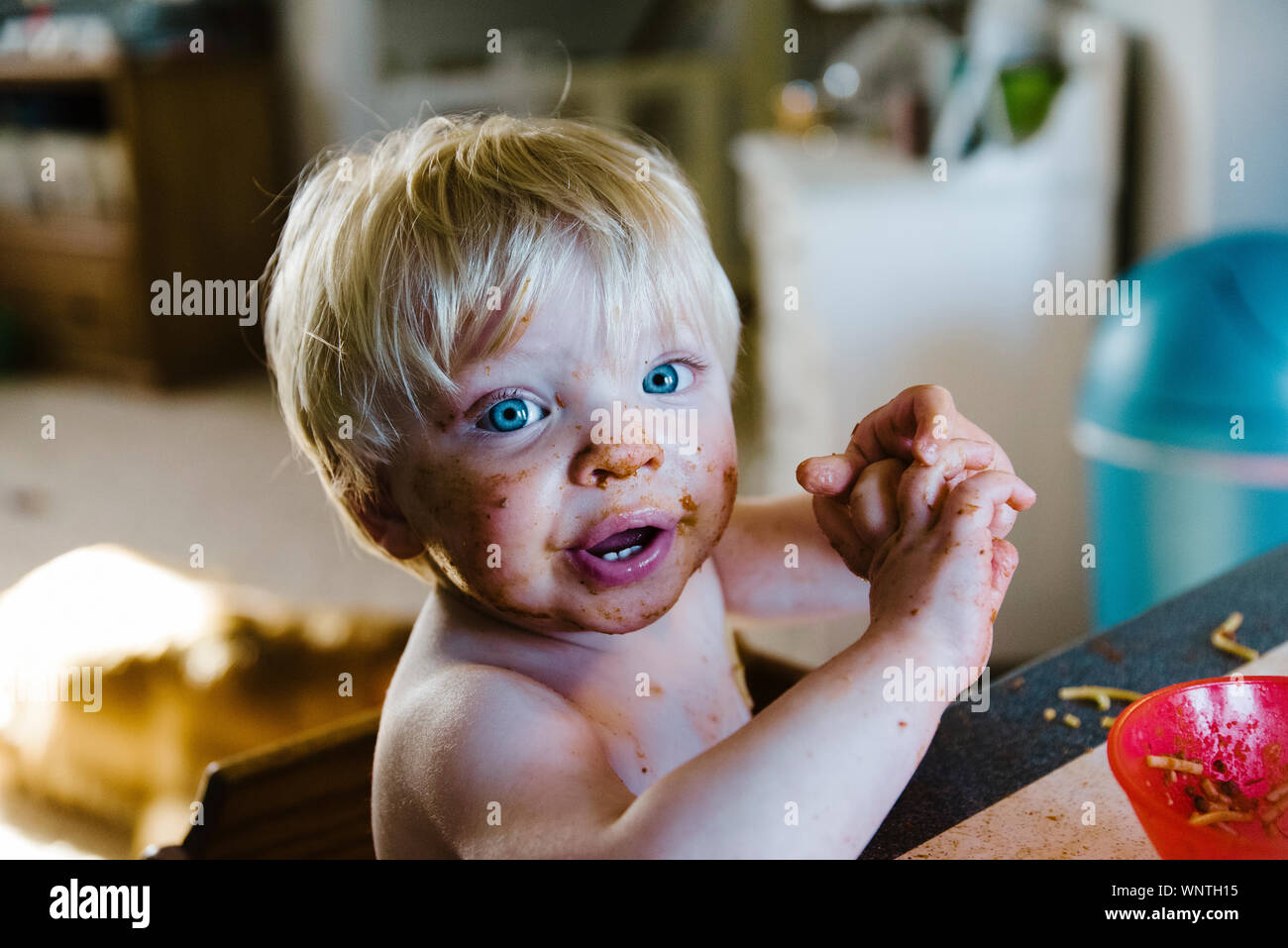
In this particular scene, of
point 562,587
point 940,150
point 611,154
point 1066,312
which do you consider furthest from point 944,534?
point 940,150

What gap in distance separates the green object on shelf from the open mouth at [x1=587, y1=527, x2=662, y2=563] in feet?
5.38

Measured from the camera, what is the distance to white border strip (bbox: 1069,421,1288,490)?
134cm

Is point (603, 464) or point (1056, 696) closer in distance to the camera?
point (603, 464)

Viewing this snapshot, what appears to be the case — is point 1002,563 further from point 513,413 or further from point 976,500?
point 513,413

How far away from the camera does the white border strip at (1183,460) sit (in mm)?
1340

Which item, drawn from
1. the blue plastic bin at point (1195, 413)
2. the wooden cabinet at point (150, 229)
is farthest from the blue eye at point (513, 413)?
the wooden cabinet at point (150, 229)

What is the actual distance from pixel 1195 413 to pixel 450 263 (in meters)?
1.07

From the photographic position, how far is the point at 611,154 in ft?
2.08

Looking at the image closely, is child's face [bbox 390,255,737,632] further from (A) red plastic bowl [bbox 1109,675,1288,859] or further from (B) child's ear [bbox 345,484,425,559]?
(A) red plastic bowl [bbox 1109,675,1288,859]

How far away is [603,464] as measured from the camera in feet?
1.76

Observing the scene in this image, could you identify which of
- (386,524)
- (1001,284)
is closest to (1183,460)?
(1001,284)

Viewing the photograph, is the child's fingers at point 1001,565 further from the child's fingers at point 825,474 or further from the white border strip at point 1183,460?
the white border strip at point 1183,460

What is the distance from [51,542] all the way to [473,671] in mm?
2362
